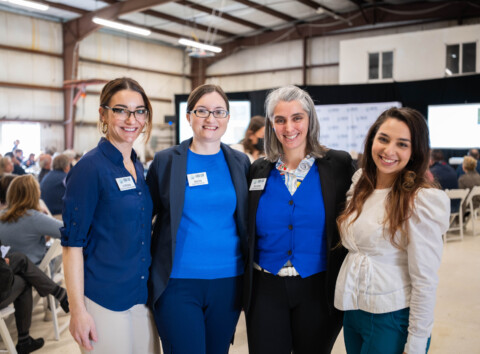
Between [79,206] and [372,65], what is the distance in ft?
37.8

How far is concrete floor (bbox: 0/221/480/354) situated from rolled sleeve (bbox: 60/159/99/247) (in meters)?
1.95

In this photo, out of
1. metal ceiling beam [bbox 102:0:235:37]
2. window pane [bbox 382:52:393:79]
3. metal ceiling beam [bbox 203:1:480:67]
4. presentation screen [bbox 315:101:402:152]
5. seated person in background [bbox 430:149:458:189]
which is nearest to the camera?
seated person in background [bbox 430:149:458:189]

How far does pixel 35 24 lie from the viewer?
40.1 feet

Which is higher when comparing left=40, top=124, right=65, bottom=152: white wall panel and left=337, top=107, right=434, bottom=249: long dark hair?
left=40, top=124, right=65, bottom=152: white wall panel

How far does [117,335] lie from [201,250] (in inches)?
17.0

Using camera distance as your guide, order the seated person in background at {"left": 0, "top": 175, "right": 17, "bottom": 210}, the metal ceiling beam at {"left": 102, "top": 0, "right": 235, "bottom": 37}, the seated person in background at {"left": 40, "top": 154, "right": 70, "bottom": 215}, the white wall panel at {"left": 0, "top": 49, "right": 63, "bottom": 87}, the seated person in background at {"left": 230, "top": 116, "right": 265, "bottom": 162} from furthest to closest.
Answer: the metal ceiling beam at {"left": 102, "top": 0, "right": 235, "bottom": 37}, the white wall panel at {"left": 0, "top": 49, "right": 63, "bottom": 87}, the seated person in background at {"left": 40, "top": 154, "right": 70, "bottom": 215}, the seated person in background at {"left": 230, "top": 116, "right": 265, "bottom": 162}, the seated person in background at {"left": 0, "top": 175, "right": 17, "bottom": 210}

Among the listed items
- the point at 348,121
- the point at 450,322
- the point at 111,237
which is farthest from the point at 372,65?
the point at 111,237

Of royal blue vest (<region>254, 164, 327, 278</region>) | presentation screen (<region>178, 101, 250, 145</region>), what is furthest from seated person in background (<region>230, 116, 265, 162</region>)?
presentation screen (<region>178, 101, 250, 145</region>)

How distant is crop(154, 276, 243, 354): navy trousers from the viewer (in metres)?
1.60

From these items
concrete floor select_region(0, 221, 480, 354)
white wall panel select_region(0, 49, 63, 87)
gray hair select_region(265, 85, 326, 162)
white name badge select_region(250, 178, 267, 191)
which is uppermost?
white wall panel select_region(0, 49, 63, 87)

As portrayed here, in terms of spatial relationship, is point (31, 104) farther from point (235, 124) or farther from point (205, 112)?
point (205, 112)

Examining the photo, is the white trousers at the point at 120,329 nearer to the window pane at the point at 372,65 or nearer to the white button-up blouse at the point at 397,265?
the white button-up blouse at the point at 397,265

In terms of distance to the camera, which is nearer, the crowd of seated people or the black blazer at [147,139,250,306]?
the black blazer at [147,139,250,306]

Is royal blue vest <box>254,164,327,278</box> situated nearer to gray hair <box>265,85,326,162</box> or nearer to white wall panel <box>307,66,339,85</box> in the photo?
gray hair <box>265,85,326,162</box>
